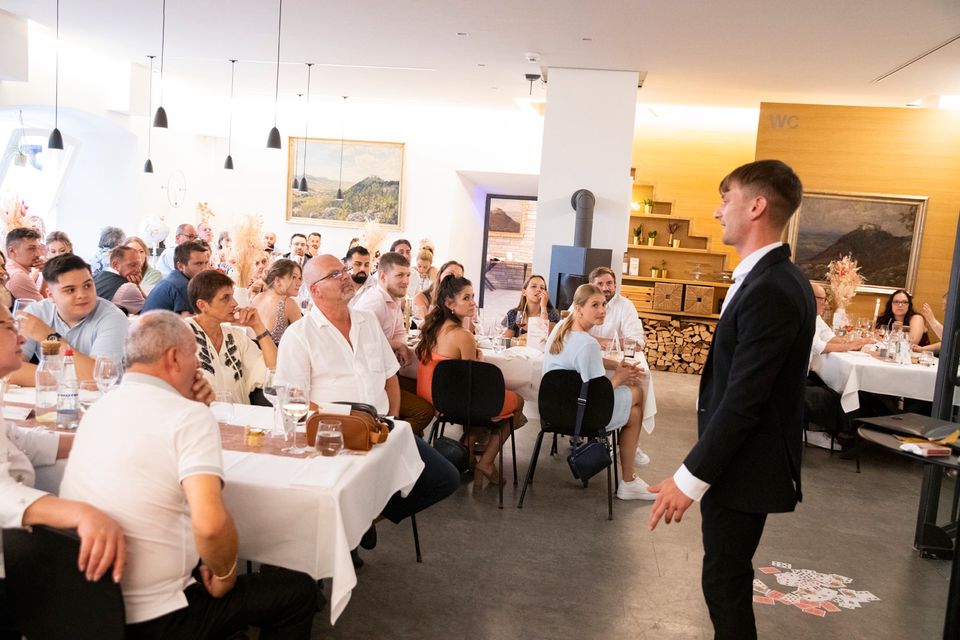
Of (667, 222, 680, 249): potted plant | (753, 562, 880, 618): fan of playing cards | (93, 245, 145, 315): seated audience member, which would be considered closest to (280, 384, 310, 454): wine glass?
(753, 562, 880, 618): fan of playing cards

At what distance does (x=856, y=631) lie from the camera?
11.7 ft

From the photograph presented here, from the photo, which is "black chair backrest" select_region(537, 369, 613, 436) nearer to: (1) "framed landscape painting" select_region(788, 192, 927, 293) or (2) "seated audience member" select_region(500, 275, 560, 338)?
(2) "seated audience member" select_region(500, 275, 560, 338)

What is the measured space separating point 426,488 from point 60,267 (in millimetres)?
2108

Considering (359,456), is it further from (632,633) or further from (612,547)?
(612,547)

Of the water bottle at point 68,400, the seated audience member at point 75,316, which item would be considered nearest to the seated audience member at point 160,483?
the water bottle at point 68,400

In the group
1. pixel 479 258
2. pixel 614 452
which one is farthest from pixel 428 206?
pixel 614 452

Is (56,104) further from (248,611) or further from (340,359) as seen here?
(248,611)

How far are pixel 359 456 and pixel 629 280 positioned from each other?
29.9 ft

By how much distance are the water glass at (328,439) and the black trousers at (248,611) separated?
435mm

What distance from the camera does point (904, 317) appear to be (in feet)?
26.3

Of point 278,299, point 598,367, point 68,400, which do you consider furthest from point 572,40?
point 68,400

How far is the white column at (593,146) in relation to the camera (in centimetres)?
895

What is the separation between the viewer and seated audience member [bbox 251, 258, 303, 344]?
18.6ft

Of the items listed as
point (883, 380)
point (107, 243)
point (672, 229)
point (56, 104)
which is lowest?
point (883, 380)
